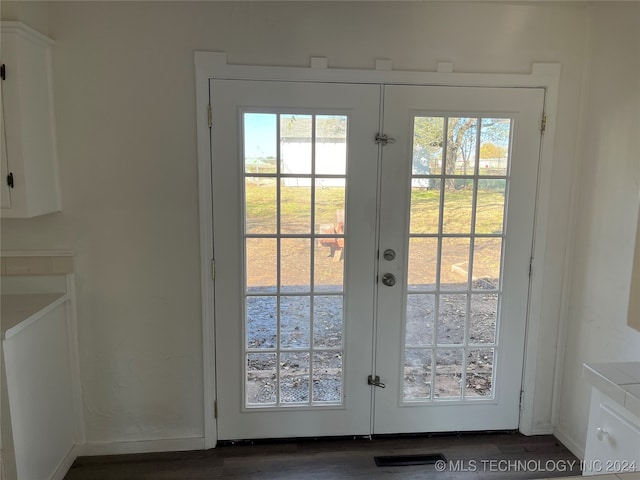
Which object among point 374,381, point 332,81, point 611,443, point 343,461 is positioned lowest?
point 343,461

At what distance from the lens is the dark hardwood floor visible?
2178 millimetres

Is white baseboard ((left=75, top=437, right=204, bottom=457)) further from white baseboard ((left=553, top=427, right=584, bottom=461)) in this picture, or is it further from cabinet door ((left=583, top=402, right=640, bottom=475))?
white baseboard ((left=553, top=427, right=584, bottom=461))

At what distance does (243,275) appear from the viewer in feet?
7.39

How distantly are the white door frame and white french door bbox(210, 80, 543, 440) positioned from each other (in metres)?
Result: 0.04

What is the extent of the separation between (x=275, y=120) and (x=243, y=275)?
80 cm

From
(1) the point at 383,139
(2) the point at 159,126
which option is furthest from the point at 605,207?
(2) the point at 159,126

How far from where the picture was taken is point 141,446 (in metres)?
2.33

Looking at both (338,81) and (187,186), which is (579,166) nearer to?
(338,81)

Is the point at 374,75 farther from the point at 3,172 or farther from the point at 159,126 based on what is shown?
the point at 3,172

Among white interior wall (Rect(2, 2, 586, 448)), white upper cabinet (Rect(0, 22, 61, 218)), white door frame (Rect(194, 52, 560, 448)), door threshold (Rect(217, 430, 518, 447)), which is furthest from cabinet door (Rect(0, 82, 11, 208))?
door threshold (Rect(217, 430, 518, 447))

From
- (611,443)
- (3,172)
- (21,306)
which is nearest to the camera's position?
(611,443)

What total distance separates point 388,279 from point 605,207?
111 centimetres

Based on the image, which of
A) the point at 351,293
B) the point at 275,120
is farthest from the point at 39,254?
the point at 351,293

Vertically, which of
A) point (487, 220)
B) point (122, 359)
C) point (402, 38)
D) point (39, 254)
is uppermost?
point (402, 38)
